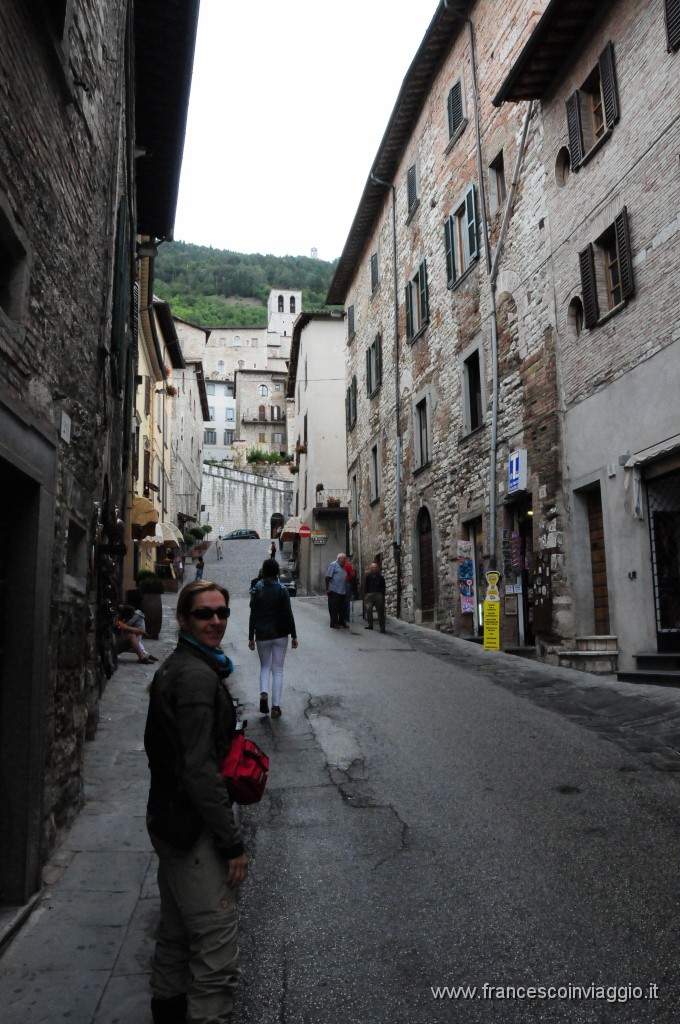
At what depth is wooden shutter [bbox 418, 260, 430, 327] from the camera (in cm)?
1941

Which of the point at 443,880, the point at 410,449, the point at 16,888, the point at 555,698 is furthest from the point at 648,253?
the point at 410,449

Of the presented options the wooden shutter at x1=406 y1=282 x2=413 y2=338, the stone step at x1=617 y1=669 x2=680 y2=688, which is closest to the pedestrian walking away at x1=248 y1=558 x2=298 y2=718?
the stone step at x1=617 y1=669 x2=680 y2=688

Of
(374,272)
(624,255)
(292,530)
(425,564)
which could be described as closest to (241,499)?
(292,530)

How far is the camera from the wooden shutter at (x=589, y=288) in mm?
11119

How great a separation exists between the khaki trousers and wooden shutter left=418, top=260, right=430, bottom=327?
17593 millimetres

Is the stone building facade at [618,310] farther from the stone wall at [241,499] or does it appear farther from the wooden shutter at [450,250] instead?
the stone wall at [241,499]

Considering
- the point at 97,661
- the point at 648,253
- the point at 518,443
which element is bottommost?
the point at 97,661

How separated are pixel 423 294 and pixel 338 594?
25.2ft

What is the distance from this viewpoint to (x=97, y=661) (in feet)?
25.8

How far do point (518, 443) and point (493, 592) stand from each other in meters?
2.57

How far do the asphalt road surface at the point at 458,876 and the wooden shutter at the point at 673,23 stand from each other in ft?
25.4

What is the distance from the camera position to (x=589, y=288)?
11289 mm

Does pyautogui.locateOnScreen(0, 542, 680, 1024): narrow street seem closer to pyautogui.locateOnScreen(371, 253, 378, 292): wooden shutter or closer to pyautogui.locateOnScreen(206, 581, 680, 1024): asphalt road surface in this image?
pyautogui.locateOnScreen(206, 581, 680, 1024): asphalt road surface

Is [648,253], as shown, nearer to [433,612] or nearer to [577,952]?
[577,952]
